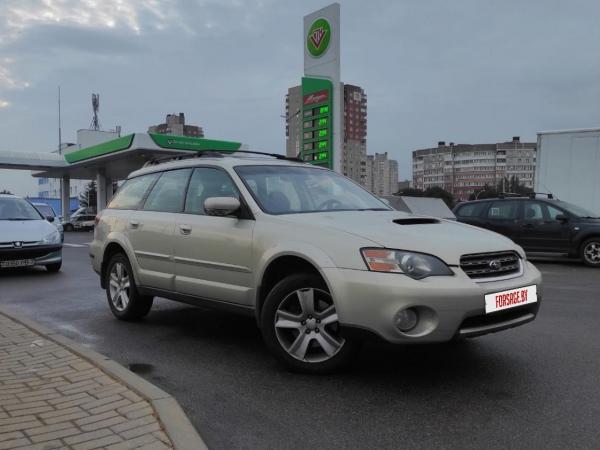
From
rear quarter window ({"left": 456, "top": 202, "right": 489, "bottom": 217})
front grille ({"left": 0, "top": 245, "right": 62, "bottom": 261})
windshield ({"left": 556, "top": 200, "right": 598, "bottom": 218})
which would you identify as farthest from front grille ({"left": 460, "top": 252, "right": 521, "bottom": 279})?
rear quarter window ({"left": 456, "top": 202, "right": 489, "bottom": 217})

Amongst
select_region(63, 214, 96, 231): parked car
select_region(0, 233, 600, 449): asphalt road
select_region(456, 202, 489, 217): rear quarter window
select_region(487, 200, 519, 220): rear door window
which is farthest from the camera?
select_region(63, 214, 96, 231): parked car

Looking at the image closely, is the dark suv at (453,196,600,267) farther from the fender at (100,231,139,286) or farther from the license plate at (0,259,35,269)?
the fender at (100,231,139,286)

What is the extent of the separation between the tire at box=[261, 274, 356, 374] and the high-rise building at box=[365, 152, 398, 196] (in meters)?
108

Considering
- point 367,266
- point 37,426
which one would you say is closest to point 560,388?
point 367,266

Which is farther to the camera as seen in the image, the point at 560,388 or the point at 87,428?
the point at 560,388

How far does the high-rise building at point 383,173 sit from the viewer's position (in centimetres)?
11688

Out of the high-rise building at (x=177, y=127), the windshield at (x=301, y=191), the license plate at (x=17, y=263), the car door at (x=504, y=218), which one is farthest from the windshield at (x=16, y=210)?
the high-rise building at (x=177, y=127)

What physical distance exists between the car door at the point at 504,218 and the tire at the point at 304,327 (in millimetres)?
10345

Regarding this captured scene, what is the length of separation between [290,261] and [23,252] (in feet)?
26.2

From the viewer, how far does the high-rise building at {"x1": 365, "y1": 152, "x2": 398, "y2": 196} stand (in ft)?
383

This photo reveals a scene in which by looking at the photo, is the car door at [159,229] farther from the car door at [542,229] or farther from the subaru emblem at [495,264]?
the car door at [542,229]

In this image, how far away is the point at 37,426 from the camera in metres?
3.11

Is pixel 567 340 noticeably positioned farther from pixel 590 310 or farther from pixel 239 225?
pixel 239 225

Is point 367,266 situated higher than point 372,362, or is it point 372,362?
A: point 367,266
